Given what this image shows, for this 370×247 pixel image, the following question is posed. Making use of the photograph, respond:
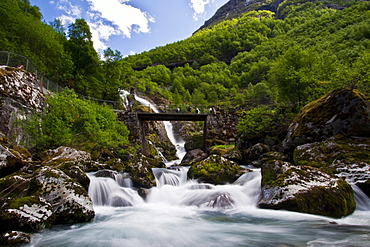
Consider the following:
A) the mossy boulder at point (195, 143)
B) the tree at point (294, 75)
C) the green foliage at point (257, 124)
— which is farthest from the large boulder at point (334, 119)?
the mossy boulder at point (195, 143)

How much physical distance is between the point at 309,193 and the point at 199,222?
13.8ft

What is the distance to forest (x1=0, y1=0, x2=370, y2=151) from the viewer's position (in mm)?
24328

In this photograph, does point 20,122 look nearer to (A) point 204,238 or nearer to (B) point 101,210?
(B) point 101,210

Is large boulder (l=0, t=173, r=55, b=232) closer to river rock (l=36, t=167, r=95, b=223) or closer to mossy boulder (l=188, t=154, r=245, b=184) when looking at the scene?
river rock (l=36, t=167, r=95, b=223)

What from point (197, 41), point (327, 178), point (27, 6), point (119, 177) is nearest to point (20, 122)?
point (119, 177)

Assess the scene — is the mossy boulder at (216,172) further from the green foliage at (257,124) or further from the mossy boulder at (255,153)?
the green foliage at (257,124)

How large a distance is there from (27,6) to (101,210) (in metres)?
43.2

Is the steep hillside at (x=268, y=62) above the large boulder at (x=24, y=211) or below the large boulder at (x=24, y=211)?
above

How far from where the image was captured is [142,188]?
12.9 meters

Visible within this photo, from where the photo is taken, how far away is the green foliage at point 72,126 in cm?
1647

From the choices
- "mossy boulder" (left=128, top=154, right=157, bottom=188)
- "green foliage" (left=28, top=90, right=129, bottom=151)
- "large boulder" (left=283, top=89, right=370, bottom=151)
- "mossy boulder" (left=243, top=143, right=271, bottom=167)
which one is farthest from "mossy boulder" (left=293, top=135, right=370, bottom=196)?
"green foliage" (left=28, top=90, right=129, bottom=151)

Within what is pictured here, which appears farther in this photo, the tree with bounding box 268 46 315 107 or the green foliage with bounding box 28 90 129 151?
the tree with bounding box 268 46 315 107

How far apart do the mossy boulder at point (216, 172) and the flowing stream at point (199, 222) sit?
64cm

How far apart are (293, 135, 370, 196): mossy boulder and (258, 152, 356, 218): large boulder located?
1.66 metres
